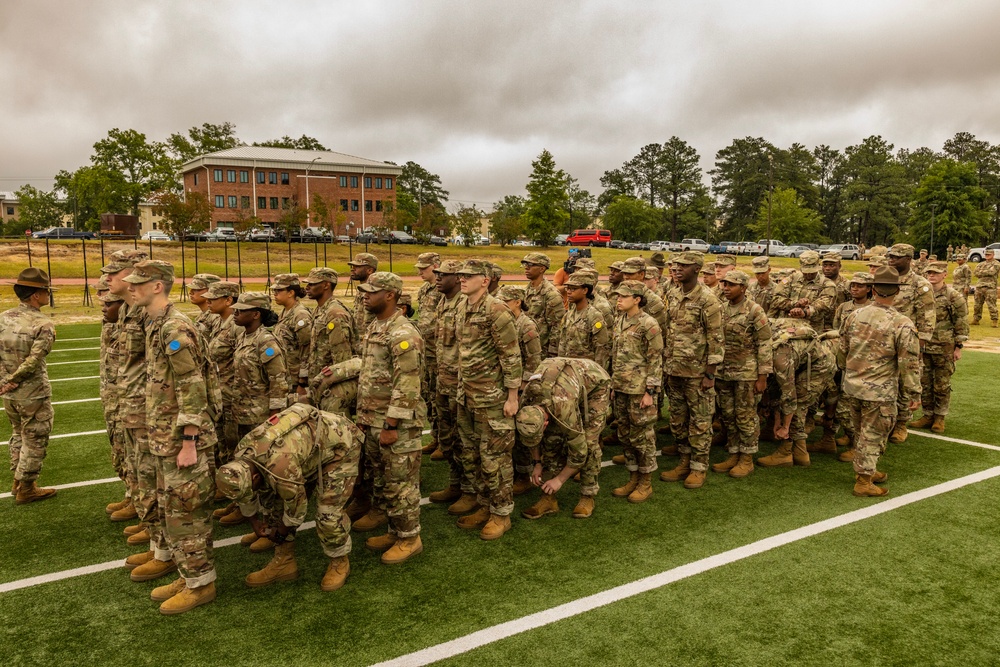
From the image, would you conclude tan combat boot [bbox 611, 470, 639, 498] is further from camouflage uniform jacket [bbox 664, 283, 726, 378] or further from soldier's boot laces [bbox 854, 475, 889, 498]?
soldier's boot laces [bbox 854, 475, 889, 498]

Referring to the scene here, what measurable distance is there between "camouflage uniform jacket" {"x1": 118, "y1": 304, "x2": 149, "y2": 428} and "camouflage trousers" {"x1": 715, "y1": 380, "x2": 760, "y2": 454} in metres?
5.97

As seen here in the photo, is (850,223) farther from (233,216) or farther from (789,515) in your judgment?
(789,515)

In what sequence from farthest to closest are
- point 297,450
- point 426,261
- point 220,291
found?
point 426,261 < point 220,291 < point 297,450

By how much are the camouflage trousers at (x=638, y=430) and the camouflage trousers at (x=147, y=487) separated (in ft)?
14.3

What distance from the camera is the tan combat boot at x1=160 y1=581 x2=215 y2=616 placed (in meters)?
4.44

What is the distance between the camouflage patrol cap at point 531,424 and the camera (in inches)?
219

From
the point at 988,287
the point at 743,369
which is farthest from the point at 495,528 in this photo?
the point at 988,287

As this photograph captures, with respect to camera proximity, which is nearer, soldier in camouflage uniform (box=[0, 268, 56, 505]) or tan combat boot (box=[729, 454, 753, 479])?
soldier in camouflage uniform (box=[0, 268, 56, 505])

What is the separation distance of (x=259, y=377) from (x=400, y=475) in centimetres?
167

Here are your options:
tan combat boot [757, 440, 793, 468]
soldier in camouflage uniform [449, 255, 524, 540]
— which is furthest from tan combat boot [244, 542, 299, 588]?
tan combat boot [757, 440, 793, 468]

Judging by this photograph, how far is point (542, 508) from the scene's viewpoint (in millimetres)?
6066

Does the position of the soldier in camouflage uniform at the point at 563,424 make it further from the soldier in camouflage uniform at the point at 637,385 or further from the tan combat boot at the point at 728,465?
the tan combat boot at the point at 728,465

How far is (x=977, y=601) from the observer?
14.9ft

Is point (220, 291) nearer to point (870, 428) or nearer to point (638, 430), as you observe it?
point (638, 430)
